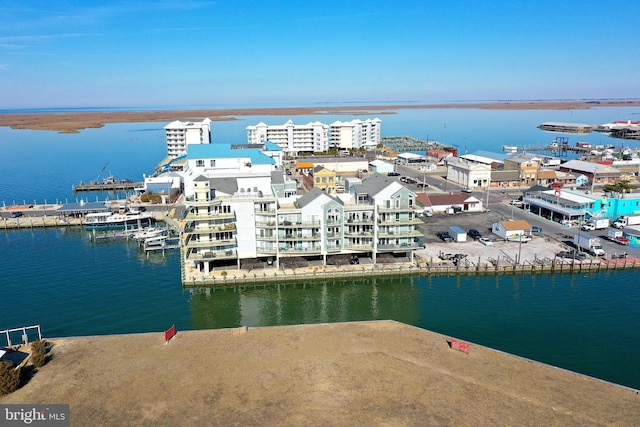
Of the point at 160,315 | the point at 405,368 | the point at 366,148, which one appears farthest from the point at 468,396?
the point at 366,148

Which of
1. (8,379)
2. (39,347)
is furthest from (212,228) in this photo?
(8,379)

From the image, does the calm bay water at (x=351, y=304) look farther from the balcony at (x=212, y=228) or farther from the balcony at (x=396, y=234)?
the balcony at (x=212, y=228)

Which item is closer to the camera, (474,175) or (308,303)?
(308,303)

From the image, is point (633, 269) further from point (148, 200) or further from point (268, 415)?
point (148, 200)

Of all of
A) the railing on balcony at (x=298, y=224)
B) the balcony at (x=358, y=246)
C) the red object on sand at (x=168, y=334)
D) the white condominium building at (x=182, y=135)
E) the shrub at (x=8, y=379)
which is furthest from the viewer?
the white condominium building at (x=182, y=135)

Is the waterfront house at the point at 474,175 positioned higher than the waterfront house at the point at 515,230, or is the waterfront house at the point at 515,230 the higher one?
the waterfront house at the point at 474,175

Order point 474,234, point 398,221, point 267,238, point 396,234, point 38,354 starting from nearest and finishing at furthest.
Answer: point 38,354, point 267,238, point 398,221, point 396,234, point 474,234

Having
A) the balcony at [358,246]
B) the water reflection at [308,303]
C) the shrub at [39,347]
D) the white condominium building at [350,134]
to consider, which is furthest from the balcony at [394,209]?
the white condominium building at [350,134]

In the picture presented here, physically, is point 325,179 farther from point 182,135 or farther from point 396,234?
point 182,135
